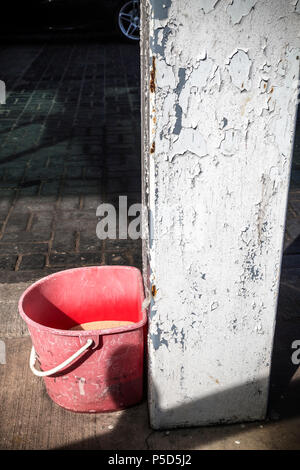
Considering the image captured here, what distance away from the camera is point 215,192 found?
173cm

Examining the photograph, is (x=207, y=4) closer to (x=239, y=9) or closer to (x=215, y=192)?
(x=239, y=9)

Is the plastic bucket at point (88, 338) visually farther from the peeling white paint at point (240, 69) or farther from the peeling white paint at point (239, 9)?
the peeling white paint at point (239, 9)

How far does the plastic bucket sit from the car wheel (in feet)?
31.0

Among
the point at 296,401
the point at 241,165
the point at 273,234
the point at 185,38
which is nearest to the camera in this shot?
the point at 185,38

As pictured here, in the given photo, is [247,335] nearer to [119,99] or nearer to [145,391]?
[145,391]

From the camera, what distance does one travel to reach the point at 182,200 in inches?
67.9

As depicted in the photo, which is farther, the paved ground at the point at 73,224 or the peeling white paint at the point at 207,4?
the paved ground at the point at 73,224

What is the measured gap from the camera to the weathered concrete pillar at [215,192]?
1540 millimetres

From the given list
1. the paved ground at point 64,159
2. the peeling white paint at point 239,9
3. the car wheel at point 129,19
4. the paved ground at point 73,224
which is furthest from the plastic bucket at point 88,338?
the car wheel at point 129,19

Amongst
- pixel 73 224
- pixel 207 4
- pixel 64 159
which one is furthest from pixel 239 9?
pixel 64 159

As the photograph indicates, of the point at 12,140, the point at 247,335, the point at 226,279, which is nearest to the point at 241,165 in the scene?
the point at 226,279

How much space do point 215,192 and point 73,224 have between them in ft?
7.99

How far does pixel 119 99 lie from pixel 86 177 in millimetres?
2902

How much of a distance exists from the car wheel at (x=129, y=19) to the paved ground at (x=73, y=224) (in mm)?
1664
